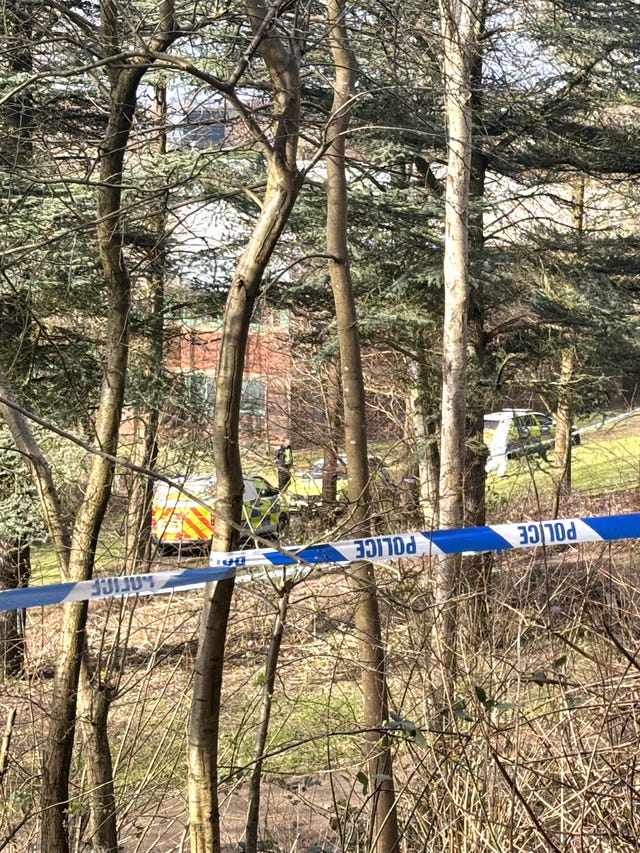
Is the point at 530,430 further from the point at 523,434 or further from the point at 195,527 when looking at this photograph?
the point at 195,527

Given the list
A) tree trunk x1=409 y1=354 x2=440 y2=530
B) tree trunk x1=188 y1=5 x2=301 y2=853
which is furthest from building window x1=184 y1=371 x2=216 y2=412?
tree trunk x1=188 y1=5 x2=301 y2=853

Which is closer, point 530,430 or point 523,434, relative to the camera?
point 523,434

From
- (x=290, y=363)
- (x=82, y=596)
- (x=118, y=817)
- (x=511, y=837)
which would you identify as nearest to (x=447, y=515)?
(x=118, y=817)

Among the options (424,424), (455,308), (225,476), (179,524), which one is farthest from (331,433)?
(225,476)

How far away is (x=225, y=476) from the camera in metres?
3.06

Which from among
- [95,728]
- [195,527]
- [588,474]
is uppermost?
[588,474]

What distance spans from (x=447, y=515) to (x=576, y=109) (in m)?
6.60

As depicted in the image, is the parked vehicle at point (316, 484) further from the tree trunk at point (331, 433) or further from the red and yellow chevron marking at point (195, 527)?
the red and yellow chevron marking at point (195, 527)

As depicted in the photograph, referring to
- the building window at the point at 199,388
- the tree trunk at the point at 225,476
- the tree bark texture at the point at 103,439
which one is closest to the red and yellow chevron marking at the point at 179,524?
the tree bark texture at the point at 103,439

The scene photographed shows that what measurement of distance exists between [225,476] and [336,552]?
116 cm

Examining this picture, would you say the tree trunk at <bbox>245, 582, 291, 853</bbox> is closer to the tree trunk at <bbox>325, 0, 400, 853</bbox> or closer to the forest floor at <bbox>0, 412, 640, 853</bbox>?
the forest floor at <bbox>0, 412, 640, 853</bbox>

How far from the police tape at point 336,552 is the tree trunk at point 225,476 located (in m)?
0.13

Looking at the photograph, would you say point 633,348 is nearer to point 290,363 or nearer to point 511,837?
point 290,363

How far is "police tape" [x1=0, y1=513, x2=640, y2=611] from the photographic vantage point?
357 cm
